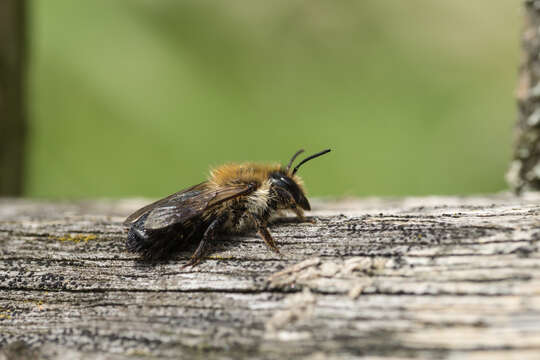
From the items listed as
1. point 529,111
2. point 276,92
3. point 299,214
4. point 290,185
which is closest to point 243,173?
point 290,185

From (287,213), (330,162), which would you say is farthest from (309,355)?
(330,162)

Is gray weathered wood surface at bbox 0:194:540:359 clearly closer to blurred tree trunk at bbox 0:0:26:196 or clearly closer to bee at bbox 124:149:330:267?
bee at bbox 124:149:330:267

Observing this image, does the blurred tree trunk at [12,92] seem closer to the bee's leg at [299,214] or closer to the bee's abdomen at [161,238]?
the bee's abdomen at [161,238]

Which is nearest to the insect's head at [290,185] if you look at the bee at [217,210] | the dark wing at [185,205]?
the bee at [217,210]

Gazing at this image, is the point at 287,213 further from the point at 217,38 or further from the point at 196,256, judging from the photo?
the point at 217,38

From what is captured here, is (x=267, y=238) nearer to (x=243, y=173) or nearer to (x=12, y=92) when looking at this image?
(x=243, y=173)
